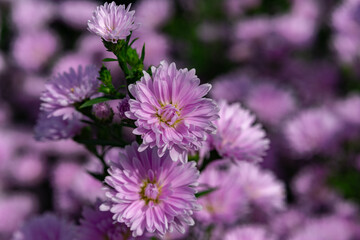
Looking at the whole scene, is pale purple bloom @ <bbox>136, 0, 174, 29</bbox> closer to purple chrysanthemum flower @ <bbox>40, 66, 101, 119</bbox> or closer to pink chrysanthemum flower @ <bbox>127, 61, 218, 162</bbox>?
purple chrysanthemum flower @ <bbox>40, 66, 101, 119</bbox>

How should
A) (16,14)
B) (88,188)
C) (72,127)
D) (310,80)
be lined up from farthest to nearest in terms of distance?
(16,14), (310,80), (88,188), (72,127)

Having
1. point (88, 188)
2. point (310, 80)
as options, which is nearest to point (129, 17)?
point (88, 188)

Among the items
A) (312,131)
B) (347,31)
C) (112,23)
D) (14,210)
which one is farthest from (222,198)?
(347,31)

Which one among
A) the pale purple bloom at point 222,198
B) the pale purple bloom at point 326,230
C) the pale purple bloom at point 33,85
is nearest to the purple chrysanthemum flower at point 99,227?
the pale purple bloom at point 222,198

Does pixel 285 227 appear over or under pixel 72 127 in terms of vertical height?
over

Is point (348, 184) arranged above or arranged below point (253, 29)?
below

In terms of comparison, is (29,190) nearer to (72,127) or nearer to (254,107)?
(254,107)

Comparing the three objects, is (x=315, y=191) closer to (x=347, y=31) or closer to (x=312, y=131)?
(x=312, y=131)
